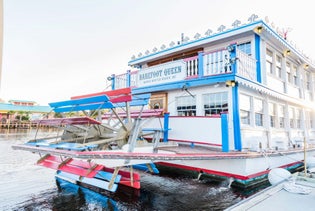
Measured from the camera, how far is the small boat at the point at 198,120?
222 inches

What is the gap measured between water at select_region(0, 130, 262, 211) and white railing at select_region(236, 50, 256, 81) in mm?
3560

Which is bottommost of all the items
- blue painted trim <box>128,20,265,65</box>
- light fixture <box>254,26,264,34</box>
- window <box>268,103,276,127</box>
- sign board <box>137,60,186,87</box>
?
window <box>268,103,276,127</box>

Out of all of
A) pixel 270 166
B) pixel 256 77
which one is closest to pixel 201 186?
pixel 270 166

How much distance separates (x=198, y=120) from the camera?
6492 mm

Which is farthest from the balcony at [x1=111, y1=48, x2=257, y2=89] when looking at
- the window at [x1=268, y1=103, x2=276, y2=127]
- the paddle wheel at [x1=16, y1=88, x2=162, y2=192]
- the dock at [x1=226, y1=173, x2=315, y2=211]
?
the dock at [x1=226, y1=173, x2=315, y2=211]

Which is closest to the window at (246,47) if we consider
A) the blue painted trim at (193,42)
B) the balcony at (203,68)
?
the balcony at (203,68)

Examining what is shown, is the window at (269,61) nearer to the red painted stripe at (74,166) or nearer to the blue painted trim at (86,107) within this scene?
the blue painted trim at (86,107)

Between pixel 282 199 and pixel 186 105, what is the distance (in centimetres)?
479

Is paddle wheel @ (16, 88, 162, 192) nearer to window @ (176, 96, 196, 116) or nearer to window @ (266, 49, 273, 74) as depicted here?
window @ (176, 96, 196, 116)

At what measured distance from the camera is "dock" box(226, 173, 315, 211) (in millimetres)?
3587

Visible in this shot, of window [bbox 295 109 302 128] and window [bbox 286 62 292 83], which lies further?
window [bbox 295 109 302 128]

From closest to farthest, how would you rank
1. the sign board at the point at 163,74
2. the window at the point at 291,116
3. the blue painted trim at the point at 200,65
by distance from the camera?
the blue painted trim at the point at 200,65, the sign board at the point at 163,74, the window at the point at 291,116

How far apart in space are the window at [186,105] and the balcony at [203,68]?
35.2 inches

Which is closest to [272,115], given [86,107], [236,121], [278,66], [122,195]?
[278,66]
